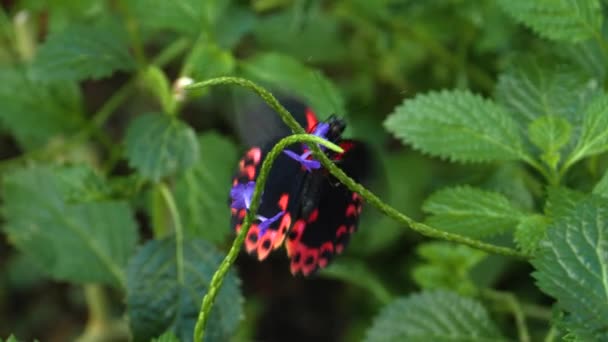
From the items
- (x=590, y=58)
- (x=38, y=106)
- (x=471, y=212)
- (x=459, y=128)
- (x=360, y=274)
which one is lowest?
(x=360, y=274)

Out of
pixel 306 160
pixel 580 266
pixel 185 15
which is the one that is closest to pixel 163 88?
pixel 185 15

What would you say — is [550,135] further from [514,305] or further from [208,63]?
[208,63]

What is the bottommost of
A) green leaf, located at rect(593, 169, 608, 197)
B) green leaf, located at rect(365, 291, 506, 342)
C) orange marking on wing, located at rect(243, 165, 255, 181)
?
green leaf, located at rect(365, 291, 506, 342)

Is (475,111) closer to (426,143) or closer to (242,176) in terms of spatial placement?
(426,143)

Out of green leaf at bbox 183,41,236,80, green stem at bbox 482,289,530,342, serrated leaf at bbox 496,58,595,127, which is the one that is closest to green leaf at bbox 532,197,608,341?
serrated leaf at bbox 496,58,595,127

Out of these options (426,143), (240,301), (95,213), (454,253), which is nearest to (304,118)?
(426,143)

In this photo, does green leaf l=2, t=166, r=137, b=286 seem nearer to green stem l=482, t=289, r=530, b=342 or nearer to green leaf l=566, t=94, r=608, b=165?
green stem l=482, t=289, r=530, b=342
